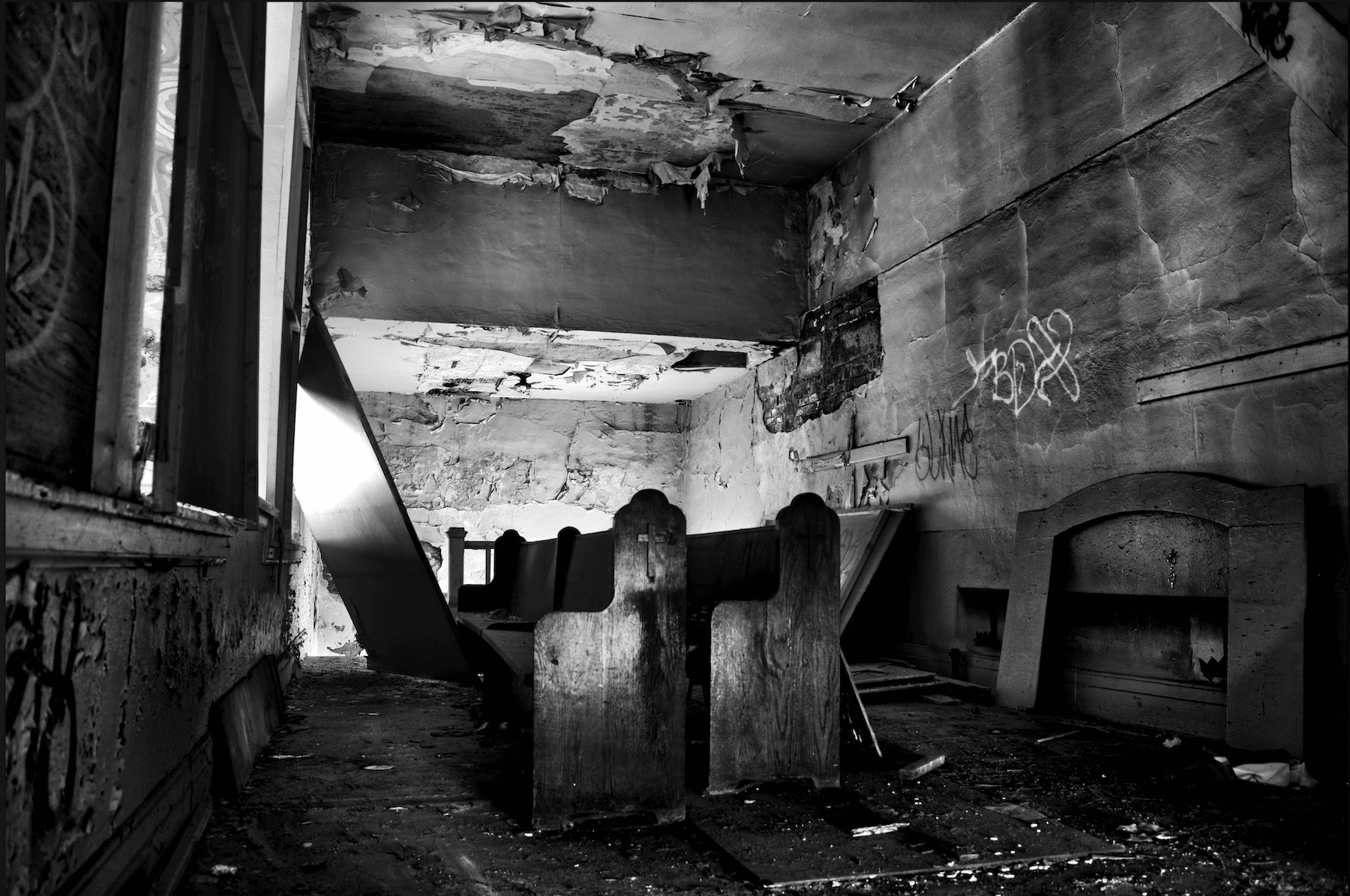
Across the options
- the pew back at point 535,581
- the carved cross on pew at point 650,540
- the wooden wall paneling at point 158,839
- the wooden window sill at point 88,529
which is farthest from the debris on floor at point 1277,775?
the wooden window sill at point 88,529

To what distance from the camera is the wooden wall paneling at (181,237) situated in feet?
6.51

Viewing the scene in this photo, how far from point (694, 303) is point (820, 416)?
1.36m

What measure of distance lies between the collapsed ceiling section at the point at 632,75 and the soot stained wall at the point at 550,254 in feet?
1.00

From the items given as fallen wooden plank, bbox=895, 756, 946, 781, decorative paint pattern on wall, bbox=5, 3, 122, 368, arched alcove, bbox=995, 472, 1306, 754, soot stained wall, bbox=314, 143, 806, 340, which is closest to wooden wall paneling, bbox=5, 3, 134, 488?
decorative paint pattern on wall, bbox=5, 3, 122, 368

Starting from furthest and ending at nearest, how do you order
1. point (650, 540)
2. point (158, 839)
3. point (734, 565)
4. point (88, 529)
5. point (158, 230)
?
point (158, 230) → point (734, 565) → point (650, 540) → point (158, 839) → point (88, 529)

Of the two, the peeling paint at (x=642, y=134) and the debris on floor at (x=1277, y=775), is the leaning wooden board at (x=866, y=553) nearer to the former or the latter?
the debris on floor at (x=1277, y=775)

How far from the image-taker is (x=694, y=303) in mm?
7301

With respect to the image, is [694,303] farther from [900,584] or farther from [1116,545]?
[1116,545]

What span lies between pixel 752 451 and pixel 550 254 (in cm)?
276

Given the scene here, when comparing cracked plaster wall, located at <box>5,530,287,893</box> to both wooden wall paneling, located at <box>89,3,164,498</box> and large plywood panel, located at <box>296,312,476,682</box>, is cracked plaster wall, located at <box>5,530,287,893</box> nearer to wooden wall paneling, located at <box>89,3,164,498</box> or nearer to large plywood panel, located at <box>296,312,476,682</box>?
wooden wall paneling, located at <box>89,3,164,498</box>

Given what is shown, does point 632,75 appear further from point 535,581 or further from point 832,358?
point 535,581

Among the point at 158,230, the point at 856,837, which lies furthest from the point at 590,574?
the point at 158,230

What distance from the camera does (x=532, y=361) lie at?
28.0 ft

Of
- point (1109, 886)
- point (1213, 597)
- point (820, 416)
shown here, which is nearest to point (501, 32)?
point (820, 416)
